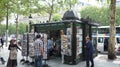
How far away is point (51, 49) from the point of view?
754 inches

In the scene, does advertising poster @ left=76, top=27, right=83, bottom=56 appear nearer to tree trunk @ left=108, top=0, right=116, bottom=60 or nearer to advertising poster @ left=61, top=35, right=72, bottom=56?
advertising poster @ left=61, top=35, right=72, bottom=56

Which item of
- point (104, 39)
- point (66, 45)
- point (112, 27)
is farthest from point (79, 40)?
point (104, 39)

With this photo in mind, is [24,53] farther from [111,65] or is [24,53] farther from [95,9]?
[95,9]

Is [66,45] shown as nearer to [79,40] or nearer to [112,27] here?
[79,40]

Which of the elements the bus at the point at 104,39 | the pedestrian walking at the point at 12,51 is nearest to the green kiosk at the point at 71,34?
the pedestrian walking at the point at 12,51

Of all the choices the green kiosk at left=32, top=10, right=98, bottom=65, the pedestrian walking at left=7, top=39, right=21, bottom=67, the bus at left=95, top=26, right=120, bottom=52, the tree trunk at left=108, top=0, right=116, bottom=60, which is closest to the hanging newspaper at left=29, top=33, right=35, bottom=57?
the pedestrian walking at left=7, top=39, right=21, bottom=67

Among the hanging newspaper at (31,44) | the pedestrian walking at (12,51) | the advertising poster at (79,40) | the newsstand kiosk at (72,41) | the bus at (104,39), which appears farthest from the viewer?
the bus at (104,39)

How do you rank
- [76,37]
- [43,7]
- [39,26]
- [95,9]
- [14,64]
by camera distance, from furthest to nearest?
1. [95,9]
2. [43,7]
3. [39,26]
4. [76,37]
5. [14,64]

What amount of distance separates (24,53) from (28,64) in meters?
0.76

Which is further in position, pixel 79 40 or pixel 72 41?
pixel 79 40

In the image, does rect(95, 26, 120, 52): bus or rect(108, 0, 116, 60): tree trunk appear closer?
rect(108, 0, 116, 60): tree trunk

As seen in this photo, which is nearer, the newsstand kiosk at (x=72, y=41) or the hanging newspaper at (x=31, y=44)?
the hanging newspaper at (x=31, y=44)

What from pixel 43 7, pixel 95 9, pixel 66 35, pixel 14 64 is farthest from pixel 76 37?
pixel 95 9

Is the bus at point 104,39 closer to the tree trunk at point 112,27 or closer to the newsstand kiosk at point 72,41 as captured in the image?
the tree trunk at point 112,27
